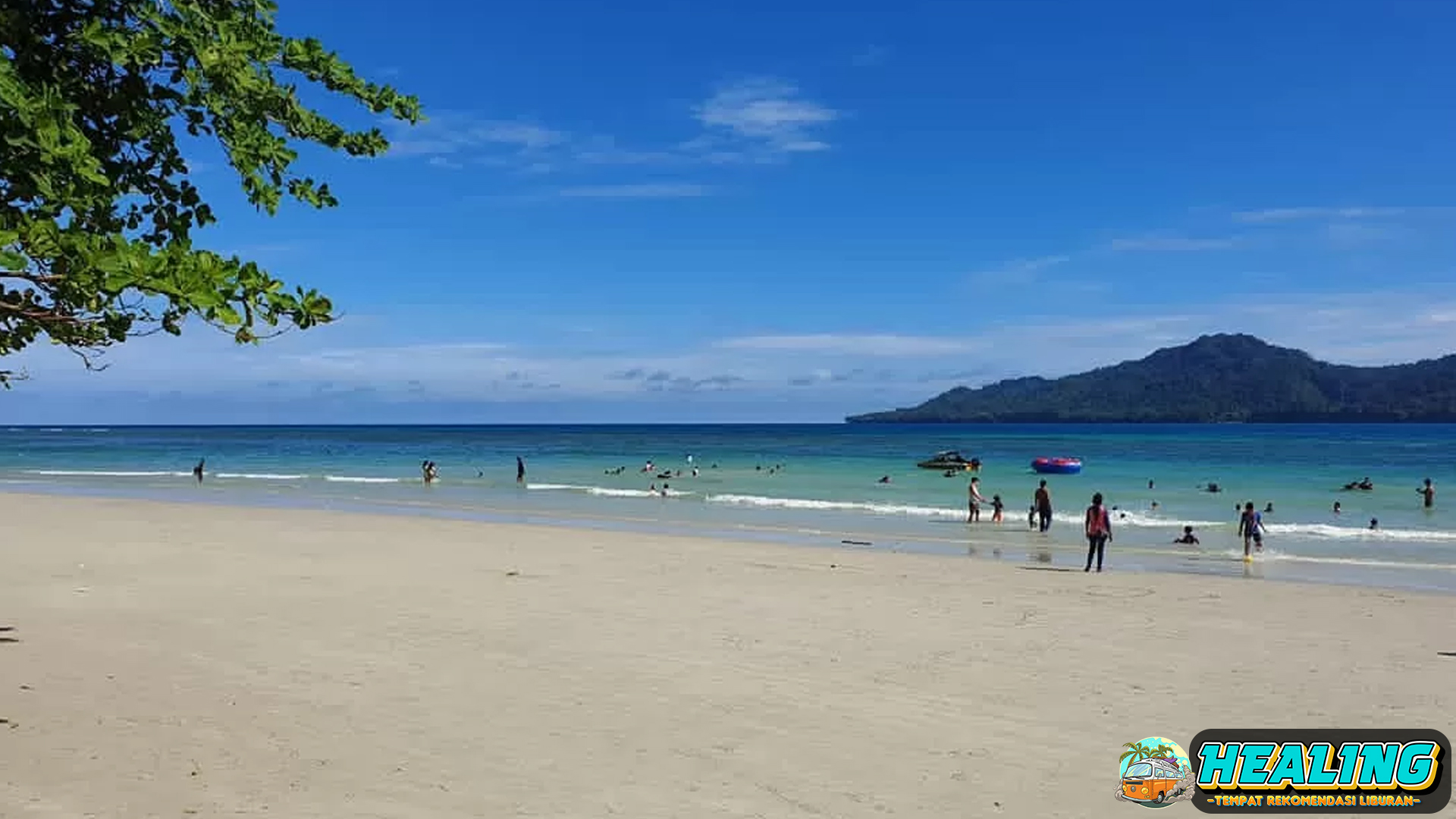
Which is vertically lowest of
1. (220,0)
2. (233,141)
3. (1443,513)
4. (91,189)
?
(1443,513)

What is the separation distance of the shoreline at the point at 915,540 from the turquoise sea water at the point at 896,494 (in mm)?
147

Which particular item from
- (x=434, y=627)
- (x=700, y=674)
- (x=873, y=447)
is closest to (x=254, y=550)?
(x=434, y=627)

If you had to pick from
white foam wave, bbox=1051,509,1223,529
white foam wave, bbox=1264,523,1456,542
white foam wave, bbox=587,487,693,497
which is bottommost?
white foam wave, bbox=1264,523,1456,542

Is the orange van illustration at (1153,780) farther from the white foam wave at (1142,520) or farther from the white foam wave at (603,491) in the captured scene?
the white foam wave at (603,491)

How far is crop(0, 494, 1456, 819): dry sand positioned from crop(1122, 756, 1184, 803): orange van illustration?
0.21 meters

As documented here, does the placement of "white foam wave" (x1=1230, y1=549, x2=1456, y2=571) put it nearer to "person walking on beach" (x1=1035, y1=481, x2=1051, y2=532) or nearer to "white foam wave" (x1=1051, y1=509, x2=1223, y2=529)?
"person walking on beach" (x1=1035, y1=481, x2=1051, y2=532)

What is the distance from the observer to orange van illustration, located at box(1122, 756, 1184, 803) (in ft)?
24.3

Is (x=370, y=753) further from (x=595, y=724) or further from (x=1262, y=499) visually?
(x=1262, y=499)

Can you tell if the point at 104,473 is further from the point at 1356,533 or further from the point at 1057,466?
the point at 1356,533

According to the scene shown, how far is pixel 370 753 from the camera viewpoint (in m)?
7.84

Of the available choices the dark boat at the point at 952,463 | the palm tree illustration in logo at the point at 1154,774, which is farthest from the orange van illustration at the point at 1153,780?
the dark boat at the point at 952,463

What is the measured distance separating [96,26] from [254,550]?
63.4 ft

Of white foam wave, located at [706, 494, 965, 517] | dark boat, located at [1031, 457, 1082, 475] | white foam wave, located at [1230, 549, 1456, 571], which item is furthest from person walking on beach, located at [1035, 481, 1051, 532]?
dark boat, located at [1031, 457, 1082, 475]

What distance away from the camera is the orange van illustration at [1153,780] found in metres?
7.42
